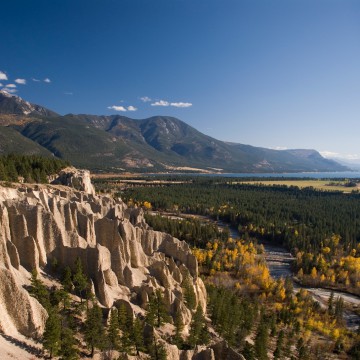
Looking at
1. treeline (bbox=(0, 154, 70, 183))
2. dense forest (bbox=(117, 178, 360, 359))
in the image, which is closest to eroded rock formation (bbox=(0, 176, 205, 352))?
dense forest (bbox=(117, 178, 360, 359))

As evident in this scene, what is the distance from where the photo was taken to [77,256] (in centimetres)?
3862

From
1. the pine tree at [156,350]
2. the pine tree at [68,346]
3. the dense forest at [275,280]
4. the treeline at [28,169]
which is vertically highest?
the treeline at [28,169]

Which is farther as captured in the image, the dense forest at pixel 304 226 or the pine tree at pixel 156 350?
the dense forest at pixel 304 226

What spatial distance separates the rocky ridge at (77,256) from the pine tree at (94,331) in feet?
13.7

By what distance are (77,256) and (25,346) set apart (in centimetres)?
1327

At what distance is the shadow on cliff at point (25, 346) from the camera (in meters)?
25.3

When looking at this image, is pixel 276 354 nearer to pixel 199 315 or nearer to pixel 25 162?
pixel 199 315

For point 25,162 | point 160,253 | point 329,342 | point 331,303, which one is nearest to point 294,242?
point 331,303

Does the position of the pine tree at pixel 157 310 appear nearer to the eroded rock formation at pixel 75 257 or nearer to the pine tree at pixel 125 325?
the eroded rock formation at pixel 75 257

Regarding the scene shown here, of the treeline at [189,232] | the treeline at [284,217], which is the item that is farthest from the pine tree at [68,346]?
the treeline at [284,217]

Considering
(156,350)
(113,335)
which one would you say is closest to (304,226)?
(156,350)

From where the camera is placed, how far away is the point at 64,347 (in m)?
27.8

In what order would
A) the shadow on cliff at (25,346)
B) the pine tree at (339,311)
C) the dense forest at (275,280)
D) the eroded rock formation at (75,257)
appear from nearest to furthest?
the shadow on cliff at (25,346), the eroded rock formation at (75,257), the dense forest at (275,280), the pine tree at (339,311)

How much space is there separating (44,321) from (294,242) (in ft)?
326
